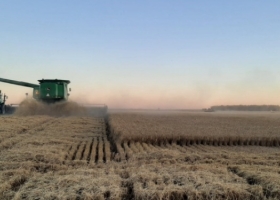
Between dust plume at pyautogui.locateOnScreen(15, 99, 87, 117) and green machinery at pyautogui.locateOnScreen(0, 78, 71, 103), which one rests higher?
green machinery at pyautogui.locateOnScreen(0, 78, 71, 103)

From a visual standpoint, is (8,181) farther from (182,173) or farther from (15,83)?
(15,83)

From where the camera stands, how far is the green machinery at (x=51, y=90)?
39.7m

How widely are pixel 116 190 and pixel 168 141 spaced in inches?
444

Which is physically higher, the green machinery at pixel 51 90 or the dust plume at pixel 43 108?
the green machinery at pixel 51 90

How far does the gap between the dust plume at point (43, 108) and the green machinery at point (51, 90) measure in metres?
0.76

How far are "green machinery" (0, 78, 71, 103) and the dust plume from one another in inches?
29.7

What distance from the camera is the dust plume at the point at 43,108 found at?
3966 cm

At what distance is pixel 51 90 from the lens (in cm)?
3959

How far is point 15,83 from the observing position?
141 ft

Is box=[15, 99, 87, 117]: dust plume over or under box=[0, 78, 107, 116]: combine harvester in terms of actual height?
under

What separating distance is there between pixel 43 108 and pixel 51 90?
2.71m

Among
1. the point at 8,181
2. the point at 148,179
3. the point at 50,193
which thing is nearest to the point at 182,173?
the point at 148,179

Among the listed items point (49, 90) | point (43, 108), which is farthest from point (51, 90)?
point (43, 108)

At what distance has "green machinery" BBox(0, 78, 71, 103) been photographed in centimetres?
3966
